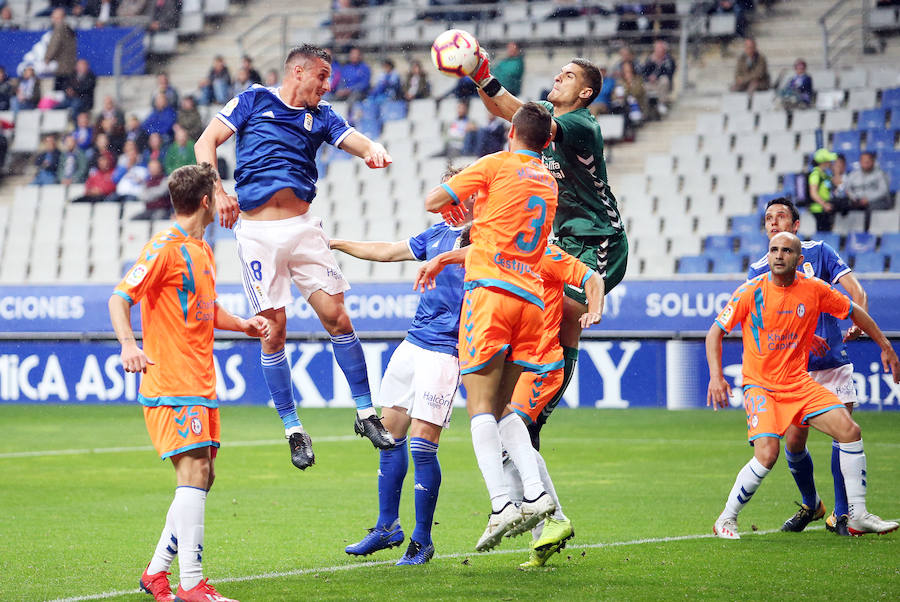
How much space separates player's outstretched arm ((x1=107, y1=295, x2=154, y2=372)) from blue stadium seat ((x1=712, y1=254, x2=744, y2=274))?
13808 millimetres

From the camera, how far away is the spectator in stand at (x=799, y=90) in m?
20.5

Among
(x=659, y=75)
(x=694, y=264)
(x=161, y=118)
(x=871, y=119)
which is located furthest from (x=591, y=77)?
(x=161, y=118)

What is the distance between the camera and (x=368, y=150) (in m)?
7.54

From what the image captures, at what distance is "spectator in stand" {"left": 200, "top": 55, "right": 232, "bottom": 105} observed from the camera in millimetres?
23875

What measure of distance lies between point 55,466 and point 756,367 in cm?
721

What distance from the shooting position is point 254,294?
7.65 m

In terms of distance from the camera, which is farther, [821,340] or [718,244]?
[718,244]

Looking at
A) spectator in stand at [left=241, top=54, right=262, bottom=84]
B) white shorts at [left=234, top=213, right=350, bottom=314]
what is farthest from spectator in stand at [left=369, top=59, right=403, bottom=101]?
white shorts at [left=234, top=213, right=350, bottom=314]

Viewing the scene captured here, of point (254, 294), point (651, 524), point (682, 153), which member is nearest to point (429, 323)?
point (254, 294)

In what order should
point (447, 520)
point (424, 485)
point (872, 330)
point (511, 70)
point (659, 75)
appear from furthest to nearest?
point (659, 75) < point (511, 70) < point (447, 520) < point (872, 330) < point (424, 485)

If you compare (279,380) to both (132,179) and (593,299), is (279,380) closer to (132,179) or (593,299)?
(593,299)

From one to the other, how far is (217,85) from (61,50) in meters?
3.78

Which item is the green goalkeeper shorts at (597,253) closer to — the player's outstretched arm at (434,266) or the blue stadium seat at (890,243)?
the player's outstretched arm at (434,266)

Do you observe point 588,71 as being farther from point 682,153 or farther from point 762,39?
point 762,39
